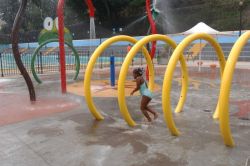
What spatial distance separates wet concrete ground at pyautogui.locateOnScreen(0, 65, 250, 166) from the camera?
486cm

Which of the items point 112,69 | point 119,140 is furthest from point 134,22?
point 119,140

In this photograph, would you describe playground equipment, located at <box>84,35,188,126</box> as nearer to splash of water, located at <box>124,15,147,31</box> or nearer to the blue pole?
the blue pole

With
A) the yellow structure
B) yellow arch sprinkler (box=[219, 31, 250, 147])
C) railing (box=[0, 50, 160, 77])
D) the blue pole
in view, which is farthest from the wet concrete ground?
the yellow structure

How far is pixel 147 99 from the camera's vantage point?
673cm

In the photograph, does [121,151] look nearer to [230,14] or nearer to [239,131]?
[239,131]

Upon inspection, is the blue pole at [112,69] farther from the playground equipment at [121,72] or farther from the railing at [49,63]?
the railing at [49,63]

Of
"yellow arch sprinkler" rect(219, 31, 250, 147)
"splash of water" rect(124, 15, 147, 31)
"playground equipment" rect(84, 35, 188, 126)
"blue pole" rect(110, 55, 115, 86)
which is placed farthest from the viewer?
"splash of water" rect(124, 15, 147, 31)

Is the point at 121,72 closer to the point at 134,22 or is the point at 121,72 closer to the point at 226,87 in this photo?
the point at 226,87

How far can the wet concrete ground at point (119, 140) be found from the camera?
4855mm

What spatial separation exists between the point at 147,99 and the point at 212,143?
177cm

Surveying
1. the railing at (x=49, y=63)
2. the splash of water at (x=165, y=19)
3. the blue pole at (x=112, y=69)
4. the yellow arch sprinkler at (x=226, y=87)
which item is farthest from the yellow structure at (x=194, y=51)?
the yellow arch sprinkler at (x=226, y=87)

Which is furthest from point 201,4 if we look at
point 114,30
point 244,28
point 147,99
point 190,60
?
point 147,99

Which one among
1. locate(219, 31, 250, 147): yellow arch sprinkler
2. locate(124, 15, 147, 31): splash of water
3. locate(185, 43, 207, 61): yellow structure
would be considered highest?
locate(124, 15, 147, 31): splash of water

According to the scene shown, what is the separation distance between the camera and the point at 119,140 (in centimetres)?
576
